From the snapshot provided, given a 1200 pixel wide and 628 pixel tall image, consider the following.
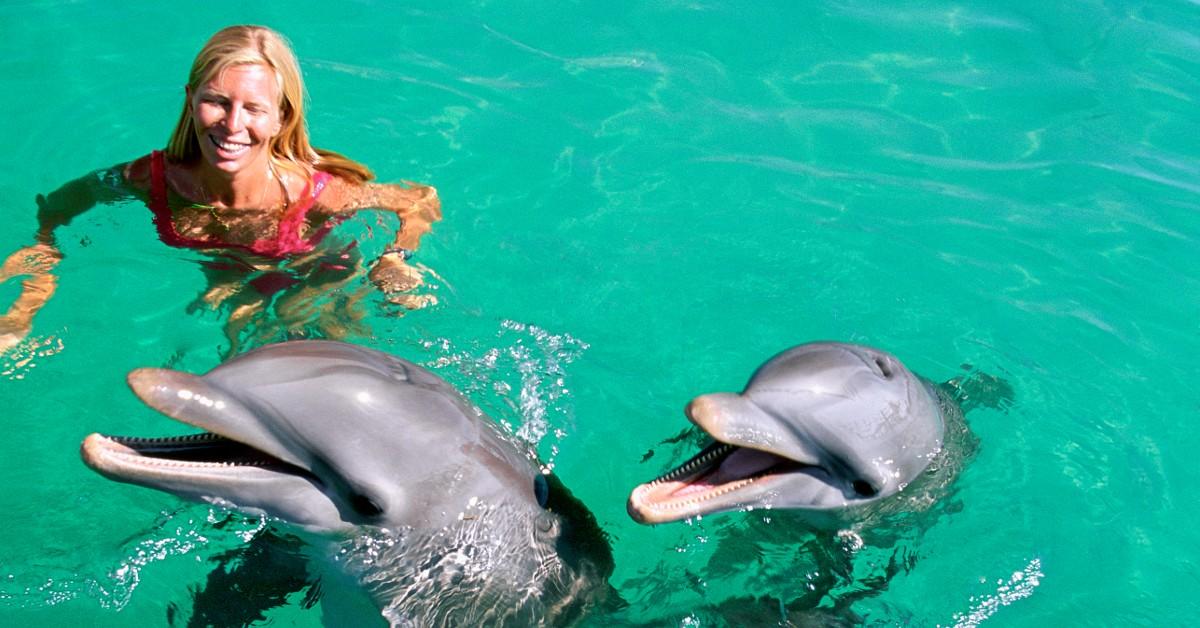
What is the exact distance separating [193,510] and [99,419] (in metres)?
1.18

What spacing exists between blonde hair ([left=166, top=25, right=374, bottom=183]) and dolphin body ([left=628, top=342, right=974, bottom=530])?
2.87 m

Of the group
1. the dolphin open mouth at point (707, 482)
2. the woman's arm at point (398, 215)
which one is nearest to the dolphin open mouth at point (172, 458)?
the dolphin open mouth at point (707, 482)

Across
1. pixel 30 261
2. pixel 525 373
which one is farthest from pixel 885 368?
pixel 30 261

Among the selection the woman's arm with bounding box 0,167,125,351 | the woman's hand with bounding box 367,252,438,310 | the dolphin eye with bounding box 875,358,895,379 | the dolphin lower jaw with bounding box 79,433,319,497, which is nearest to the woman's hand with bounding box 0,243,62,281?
the woman's arm with bounding box 0,167,125,351

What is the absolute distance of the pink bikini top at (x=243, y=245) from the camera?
6.12 metres

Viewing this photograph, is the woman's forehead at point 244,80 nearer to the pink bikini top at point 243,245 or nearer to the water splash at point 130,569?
the pink bikini top at point 243,245

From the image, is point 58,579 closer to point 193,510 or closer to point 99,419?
point 193,510

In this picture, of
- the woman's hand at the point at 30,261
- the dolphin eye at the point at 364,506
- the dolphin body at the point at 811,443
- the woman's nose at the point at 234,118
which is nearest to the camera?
the dolphin eye at the point at 364,506

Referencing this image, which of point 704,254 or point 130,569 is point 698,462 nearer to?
point 130,569

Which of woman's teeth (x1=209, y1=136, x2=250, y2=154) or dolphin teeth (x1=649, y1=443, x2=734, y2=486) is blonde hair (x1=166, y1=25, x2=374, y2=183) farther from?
dolphin teeth (x1=649, y1=443, x2=734, y2=486)

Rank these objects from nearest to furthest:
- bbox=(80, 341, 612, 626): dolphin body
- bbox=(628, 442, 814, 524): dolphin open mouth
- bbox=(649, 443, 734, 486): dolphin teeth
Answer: bbox=(80, 341, 612, 626): dolphin body, bbox=(628, 442, 814, 524): dolphin open mouth, bbox=(649, 443, 734, 486): dolphin teeth

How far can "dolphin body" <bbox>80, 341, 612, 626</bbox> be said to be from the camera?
3826 mm

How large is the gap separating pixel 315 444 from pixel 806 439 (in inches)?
71.8

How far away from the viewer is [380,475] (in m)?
4.03
